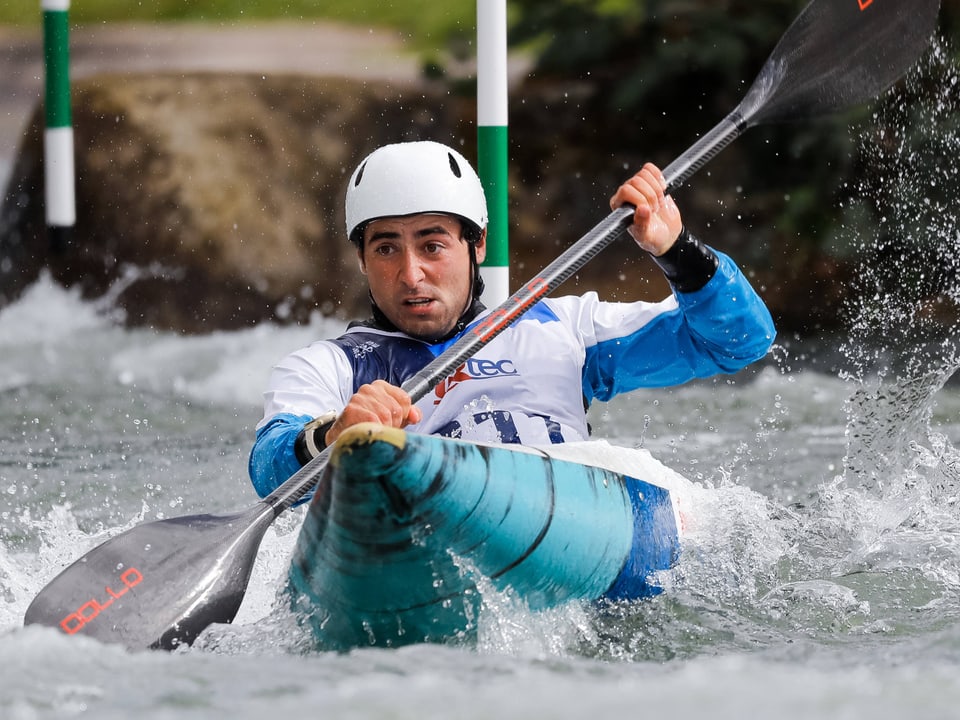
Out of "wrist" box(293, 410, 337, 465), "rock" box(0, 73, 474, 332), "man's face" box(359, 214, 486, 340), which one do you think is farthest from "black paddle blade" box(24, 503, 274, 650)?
"rock" box(0, 73, 474, 332)

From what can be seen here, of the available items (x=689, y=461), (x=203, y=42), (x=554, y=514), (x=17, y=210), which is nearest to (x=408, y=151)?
(x=554, y=514)

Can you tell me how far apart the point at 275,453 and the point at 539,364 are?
1.95 ft

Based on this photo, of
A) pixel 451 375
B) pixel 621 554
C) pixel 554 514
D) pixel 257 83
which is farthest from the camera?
pixel 257 83

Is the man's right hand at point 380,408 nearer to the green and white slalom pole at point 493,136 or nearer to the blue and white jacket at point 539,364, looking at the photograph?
the blue and white jacket at point 539,364

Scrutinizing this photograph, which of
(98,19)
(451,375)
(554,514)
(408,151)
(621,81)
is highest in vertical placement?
(98,19)

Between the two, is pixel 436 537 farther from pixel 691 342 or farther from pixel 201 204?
pixel 201 204

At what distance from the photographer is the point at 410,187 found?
9.16 ft

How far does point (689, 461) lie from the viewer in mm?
4520

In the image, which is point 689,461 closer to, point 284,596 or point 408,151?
point 408,151

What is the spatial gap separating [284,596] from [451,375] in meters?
0.62

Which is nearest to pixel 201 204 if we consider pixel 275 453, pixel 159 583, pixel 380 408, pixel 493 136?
pixel 493 136

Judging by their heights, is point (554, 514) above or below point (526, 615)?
above

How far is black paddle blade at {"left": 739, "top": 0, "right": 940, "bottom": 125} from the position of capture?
309cm

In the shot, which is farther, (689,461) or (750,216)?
(750,216)
